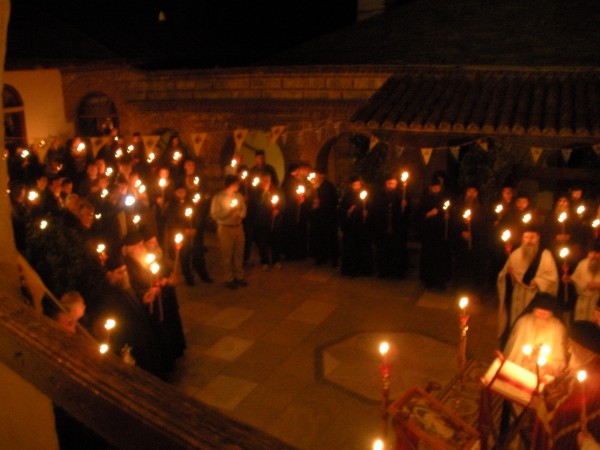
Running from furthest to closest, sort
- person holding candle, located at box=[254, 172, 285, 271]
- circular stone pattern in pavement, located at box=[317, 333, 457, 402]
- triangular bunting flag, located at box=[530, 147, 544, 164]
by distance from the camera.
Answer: person holding candle, located at box=[254, 172, 285, 271] < triangular bunting flag, located at box=[530, 147, 544, 164] < circular stone pattern in pavement, located at box=[317, 333, 457, 402]

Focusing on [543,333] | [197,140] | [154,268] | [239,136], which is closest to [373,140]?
[239,136]

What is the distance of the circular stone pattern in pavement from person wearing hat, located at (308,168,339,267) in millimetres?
3283

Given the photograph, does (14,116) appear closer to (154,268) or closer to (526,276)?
(154,268)

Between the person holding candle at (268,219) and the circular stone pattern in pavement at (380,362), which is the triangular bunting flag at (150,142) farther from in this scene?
the circular stone pattern in pavement at (380,362)

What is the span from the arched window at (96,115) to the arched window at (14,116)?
1.58 metres

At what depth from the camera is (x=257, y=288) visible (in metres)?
11.5

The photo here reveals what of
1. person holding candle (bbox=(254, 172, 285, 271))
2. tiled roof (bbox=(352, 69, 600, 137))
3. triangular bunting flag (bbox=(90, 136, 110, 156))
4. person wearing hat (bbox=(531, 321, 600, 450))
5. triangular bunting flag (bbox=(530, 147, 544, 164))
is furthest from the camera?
triangular bunting flag (bbox=(90, 136, 110, 156))

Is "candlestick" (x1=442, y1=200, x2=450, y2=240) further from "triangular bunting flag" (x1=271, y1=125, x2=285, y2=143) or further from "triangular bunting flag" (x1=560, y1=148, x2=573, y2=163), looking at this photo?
"triangular bunting flag" (x1=271, y1=125, x2=285, y2=143)

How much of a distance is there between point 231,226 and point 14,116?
10.2m

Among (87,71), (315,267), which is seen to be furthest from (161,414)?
(87,71)

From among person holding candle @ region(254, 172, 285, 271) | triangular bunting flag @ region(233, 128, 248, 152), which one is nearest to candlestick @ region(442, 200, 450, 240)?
person holding candle @ region(254, 172, 285, 271)

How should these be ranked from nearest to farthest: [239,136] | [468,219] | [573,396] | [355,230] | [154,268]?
[573,396] → [154,268] → [468,219] → [355,230] → [239,136]

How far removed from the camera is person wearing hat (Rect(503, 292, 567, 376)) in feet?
20.3

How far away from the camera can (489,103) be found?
11.9 metres
